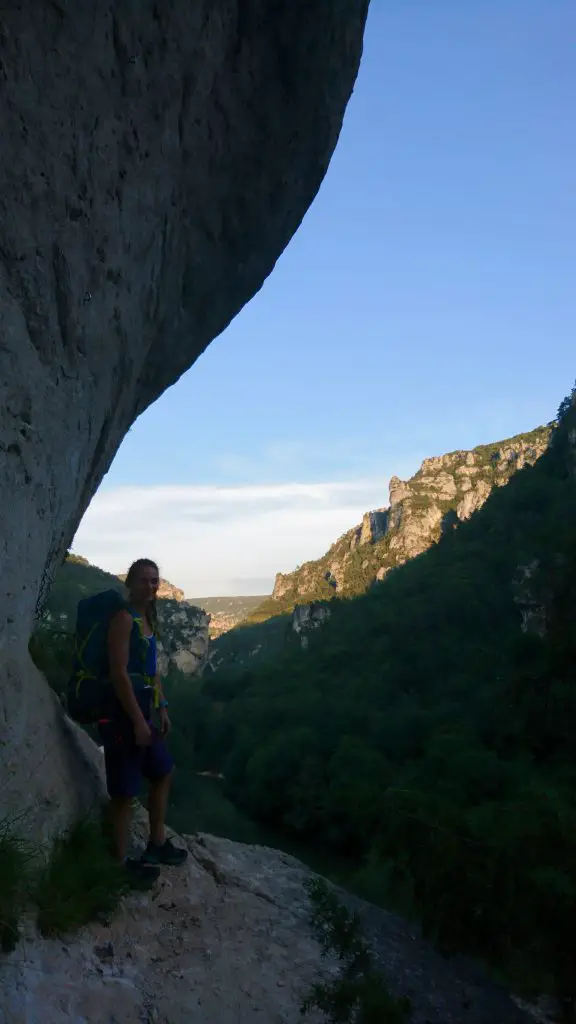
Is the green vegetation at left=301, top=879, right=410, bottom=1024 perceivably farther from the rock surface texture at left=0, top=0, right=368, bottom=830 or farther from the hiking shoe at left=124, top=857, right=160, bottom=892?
the rock surface texture at left=0, top=0, right=368, bottom=830

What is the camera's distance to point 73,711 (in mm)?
3930

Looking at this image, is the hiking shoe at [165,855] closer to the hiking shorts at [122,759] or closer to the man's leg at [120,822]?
the man's leg at [120,822]

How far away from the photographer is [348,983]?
12.0 ft

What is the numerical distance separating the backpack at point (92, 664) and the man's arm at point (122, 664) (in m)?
0.11

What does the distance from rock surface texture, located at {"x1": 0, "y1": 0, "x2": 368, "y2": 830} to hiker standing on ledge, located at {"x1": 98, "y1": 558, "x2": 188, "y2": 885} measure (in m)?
0.34

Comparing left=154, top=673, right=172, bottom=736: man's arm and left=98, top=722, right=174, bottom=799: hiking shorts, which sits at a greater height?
left=154, top=673, right=172, bottom=736: man's arm

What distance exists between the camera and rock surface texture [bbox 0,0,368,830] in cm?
350

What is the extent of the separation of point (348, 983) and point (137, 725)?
68.9 inches

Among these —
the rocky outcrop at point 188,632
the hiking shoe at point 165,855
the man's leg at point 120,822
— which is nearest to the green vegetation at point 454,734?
the hiking shoe at point 165,855

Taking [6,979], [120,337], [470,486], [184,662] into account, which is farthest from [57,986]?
[470,486]

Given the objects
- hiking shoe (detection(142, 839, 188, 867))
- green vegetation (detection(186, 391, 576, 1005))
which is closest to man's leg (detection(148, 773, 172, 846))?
hiking shoe (detection(142, 839, 188, 867))

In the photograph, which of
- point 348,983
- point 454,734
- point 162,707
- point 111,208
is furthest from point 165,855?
point 454,734

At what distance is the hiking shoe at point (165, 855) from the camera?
414 centimetres

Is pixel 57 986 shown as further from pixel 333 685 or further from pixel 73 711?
pixel 333 685
